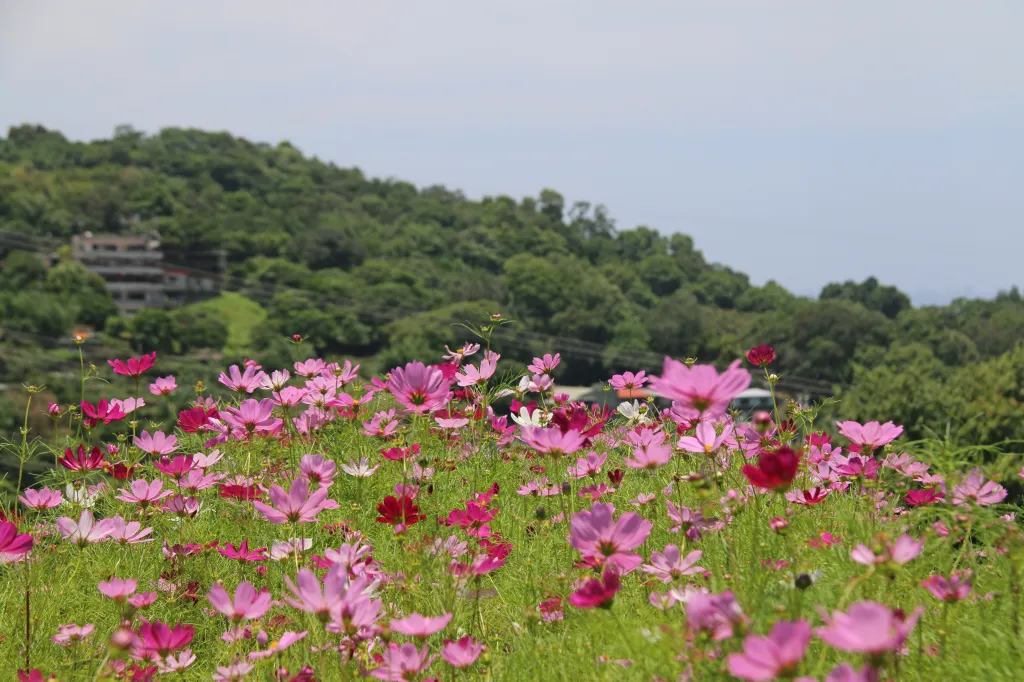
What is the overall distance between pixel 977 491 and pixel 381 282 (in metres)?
76.3

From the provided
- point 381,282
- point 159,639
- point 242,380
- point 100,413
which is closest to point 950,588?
point 159,639

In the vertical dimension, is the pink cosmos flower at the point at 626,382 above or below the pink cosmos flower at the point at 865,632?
below

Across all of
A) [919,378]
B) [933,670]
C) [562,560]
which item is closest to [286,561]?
[562,560]

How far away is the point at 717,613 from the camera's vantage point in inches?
38.5

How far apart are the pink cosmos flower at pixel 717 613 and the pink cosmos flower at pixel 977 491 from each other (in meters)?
0.82

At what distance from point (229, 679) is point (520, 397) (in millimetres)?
1349

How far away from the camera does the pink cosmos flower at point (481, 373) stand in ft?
6.95

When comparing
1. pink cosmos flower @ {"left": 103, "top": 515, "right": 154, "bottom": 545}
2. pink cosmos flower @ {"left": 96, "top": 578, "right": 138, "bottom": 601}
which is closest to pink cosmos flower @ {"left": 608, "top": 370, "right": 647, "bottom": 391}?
pink cosmos flower @ {"left": 103, "top": 515, "right": 154, "bottom": 545}

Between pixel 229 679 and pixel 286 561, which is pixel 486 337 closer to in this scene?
pixel 286 561

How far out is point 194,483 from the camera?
215 centimetres

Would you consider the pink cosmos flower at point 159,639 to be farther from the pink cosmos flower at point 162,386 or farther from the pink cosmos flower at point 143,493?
the pink cosmos flower at point 162,386

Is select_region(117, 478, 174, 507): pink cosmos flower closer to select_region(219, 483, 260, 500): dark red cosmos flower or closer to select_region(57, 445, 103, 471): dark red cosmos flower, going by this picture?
select_region(219, 483, 260, 500): dark red cosmos flower

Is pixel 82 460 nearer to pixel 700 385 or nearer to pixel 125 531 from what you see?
pixel 125 531

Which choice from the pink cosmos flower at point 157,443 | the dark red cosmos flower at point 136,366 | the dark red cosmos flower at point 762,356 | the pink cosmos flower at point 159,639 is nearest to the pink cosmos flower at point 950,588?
the dark red cosmos flower at point 762,356
